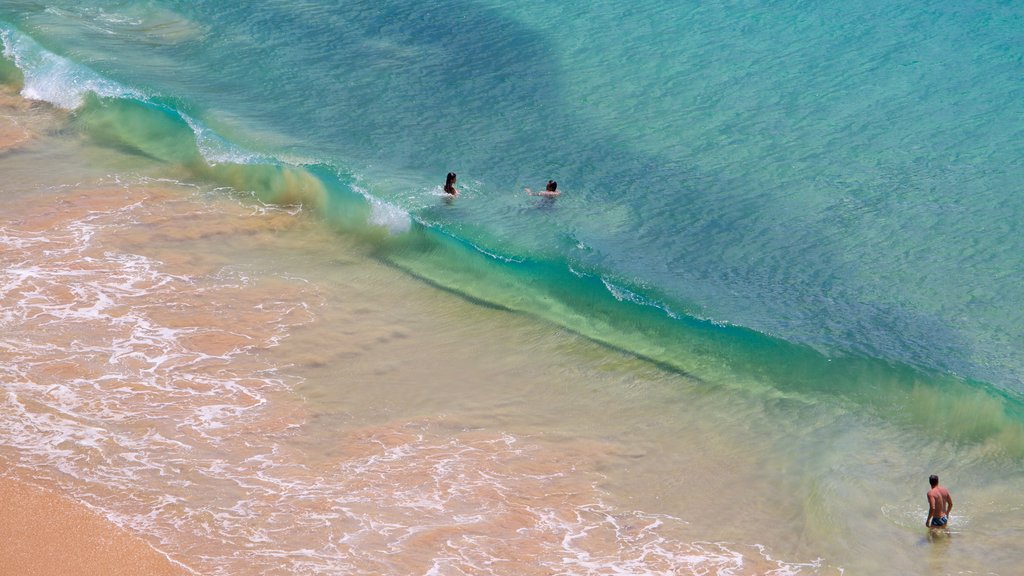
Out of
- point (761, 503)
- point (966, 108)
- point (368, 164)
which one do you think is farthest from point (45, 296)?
point (966, 108)

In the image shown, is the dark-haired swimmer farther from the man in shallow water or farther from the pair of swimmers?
the man in shallow water

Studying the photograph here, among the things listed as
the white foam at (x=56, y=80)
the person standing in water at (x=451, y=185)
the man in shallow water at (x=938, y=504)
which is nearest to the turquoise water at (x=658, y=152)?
the white foam at (x=56, y=80)

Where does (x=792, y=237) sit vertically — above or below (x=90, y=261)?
above

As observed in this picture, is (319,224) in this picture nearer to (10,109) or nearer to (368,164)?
(368,164)

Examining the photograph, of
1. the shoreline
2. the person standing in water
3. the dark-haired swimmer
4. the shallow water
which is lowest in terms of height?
the shoreline

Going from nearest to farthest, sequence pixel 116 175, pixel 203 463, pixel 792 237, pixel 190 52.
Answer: pixel 203 463
pixel 792 237
pixel 116 175
pixel 190 52

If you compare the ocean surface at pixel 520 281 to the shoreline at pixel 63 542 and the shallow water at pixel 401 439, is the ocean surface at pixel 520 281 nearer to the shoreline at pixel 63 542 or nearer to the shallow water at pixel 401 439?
the shallow water at pixel 401 439

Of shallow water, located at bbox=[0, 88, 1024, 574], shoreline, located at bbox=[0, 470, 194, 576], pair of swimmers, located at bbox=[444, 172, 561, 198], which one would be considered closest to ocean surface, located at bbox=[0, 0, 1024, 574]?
shallow water, located at bbox=[0, 88, 1024, 574]
